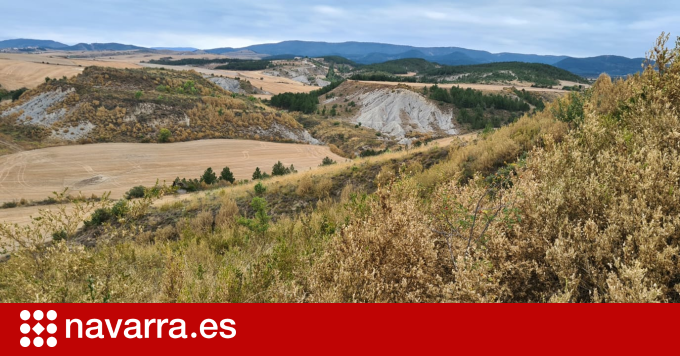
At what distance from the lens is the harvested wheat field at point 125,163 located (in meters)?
23.9

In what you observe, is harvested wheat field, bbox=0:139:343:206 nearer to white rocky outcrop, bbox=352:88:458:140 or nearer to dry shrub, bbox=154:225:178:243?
dry shrub, bbox=154:225:178:243

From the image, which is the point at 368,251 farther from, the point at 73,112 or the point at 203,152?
the point at 73,112

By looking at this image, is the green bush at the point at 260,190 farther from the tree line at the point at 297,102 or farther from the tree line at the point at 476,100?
the tree line at the point at 476,100

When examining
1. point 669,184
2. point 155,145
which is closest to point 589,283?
point 669,184

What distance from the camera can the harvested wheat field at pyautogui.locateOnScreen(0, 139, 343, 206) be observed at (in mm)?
23922

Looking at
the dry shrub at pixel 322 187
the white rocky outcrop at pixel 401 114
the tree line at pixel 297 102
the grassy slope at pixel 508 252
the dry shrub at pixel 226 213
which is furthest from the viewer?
the tree line at pixel 297 102

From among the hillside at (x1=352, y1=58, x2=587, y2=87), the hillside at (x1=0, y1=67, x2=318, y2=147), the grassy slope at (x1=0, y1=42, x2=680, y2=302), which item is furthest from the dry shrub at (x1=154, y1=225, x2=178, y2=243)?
the hillside at (x1=352, y1=58, x2=587, y2=87)

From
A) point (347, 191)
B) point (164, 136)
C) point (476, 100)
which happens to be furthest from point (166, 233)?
point (476, 100)

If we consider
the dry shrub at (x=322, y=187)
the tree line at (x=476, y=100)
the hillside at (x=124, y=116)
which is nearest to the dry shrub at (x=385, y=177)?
the dry shrub at (x=322, y=187)

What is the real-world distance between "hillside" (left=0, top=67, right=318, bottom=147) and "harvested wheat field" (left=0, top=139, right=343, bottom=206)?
11.0 feet

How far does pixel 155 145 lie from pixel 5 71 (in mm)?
71632

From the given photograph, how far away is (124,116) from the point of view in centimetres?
3912

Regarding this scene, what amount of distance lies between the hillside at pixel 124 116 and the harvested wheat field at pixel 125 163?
3360 millimetres

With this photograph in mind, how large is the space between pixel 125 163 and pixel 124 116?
512 inches
